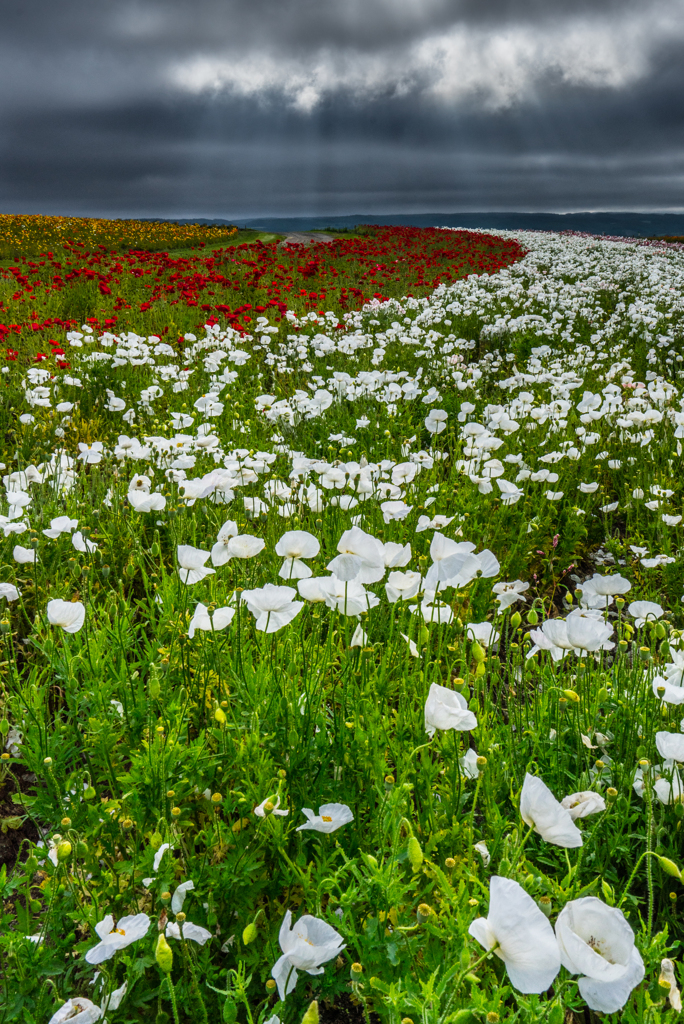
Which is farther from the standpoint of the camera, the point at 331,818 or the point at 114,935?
the point at 331,818

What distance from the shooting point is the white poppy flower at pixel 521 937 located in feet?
2.97

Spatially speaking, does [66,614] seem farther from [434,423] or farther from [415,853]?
[434,423]

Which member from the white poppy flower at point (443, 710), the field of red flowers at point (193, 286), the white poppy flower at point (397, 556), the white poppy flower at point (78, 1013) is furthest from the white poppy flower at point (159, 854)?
the field of red flowers at point (193, 286)

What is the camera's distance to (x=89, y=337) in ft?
22.7

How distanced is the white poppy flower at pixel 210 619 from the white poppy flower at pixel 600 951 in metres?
1.25

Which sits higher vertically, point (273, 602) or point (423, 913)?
point (273, 602)

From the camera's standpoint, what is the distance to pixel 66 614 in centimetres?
192

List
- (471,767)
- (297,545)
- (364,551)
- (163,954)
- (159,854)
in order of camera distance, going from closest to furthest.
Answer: (163,954) < (159,854) < (471,767) < (364,551) < (297,545)

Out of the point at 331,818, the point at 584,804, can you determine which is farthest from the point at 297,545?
the point at 584,804

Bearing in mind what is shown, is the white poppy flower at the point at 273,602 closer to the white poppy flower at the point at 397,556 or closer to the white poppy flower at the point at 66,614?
the white poppy flower at the point at 397,556

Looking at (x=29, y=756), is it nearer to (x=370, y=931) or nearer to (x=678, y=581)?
(x=370, y=931)

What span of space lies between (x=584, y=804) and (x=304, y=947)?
639 millimetres

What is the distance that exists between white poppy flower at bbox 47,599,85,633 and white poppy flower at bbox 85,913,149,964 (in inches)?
33.4

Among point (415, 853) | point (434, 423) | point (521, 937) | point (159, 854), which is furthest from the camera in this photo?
point (434, 423)
